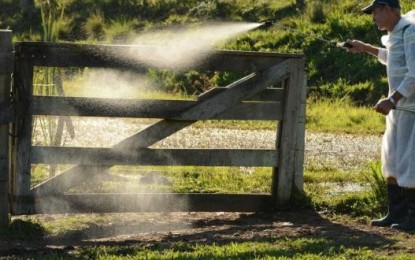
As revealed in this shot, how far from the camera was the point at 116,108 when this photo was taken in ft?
30.1

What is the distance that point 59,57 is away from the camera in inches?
355

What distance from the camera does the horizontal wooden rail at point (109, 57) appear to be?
8953 millimetres

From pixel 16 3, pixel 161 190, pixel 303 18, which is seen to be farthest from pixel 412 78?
pixel 16 3

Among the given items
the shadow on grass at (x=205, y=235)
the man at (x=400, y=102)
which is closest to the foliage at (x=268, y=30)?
the shadow on grass at (x=205, y=235)

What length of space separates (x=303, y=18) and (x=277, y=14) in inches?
68.7

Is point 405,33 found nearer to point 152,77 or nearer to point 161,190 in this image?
point 161,190

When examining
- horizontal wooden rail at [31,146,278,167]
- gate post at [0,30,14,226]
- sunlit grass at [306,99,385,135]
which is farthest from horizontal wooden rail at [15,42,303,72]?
sunlit grass at [306,99,385,135]

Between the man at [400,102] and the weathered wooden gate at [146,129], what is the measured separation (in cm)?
115

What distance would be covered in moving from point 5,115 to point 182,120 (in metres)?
1.53

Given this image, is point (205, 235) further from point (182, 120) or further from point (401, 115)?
point (401, 115)

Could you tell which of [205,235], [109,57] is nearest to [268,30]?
[109,57]

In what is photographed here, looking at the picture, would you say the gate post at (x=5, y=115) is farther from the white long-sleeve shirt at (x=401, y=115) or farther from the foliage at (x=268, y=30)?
the foliage at (x=268, y=30)

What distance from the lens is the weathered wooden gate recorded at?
896 cm

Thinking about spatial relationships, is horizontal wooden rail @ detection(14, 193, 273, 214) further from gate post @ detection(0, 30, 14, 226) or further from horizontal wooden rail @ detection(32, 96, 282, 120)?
horizontal wooden rail @ detection(32, 96, 282, 120)
